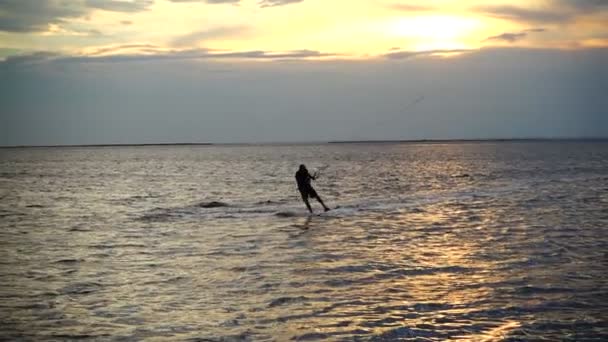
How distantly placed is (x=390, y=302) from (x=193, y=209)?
19051mm

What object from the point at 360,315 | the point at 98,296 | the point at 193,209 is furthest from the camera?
the point at 193,209

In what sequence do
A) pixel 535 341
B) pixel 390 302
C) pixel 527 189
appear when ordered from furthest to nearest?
1. pixel 527 189
2. pixel 390 302
3. pixel 535 341

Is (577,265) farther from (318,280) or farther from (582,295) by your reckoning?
(318,280)

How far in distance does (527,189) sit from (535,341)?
30.4m

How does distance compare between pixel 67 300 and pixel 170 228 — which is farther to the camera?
pixel 170 228

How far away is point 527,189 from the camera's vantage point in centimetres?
3672

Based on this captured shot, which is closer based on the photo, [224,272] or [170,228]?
[224,272]

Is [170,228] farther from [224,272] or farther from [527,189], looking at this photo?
[527,189]

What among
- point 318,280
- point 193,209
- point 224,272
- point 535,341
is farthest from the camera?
point 193,209

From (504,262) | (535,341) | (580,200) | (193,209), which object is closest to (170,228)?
(193,209)

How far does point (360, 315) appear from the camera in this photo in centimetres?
946

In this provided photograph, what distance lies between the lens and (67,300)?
10.8m

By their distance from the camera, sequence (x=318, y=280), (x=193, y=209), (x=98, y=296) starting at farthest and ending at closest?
1. (x=193, y=209)
2. (x=318, y=280)
3. (x=98, y=296)

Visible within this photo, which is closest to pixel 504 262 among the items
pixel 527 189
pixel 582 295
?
pixel 582 295
